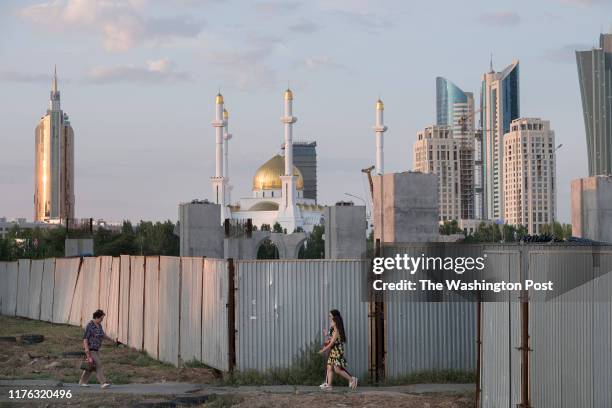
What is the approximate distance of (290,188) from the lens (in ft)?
490

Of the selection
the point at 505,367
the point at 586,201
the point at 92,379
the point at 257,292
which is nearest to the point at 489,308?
the point at 505,367

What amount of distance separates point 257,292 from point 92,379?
3.18 metres

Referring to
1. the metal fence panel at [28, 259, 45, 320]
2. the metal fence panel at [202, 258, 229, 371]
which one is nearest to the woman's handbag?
the metal fence panel at [202, 258, 229, 371]

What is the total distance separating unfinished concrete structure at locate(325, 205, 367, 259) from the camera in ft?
105

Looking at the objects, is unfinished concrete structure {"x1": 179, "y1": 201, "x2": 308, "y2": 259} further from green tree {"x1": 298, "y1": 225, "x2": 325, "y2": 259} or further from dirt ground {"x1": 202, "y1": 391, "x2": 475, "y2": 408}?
green tree {"x1": 298, "y1": 225, "x2": 325, "y2": 259}

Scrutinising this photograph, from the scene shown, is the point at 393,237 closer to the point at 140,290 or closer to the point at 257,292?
the point at 140,290

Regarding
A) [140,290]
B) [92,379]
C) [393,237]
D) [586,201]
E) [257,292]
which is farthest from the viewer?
[586,201]

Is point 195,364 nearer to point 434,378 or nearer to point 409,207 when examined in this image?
point 434,378

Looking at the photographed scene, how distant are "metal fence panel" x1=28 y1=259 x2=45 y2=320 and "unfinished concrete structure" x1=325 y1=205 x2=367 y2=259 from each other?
8.48m

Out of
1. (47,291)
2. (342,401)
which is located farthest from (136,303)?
(47,291)

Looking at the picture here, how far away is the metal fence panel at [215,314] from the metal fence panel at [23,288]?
1834 cm

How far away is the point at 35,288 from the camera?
3303cm

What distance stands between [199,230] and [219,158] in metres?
114

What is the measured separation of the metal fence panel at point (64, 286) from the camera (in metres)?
28.3
